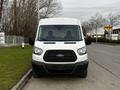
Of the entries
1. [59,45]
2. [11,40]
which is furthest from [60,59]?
[11,40]

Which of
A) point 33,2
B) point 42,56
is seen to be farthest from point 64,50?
point 33,2

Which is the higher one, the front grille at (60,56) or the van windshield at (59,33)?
the van windshield at (59,33)

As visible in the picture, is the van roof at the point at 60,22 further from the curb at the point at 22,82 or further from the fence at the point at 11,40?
the fence at the point at 11,40

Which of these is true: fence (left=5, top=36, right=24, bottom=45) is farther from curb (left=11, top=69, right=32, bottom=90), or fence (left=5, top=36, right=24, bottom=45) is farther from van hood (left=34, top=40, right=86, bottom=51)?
van hood (left=34, top=40, right=86, bottom=51)

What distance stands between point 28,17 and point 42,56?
55.1 meters

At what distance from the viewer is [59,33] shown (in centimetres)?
1173

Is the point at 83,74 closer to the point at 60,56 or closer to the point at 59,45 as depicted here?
the point at 60,56

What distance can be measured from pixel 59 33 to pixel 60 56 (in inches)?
65.6

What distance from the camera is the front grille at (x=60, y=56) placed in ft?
33.8

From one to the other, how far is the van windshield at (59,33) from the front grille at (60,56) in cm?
116

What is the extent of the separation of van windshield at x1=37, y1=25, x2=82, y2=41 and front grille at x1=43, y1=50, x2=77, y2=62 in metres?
1.16

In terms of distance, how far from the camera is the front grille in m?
10.3

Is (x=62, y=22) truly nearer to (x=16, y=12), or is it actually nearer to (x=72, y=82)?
(x=72, y=82)

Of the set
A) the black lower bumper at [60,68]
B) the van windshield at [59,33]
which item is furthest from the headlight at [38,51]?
the van windshield at [59,33]
